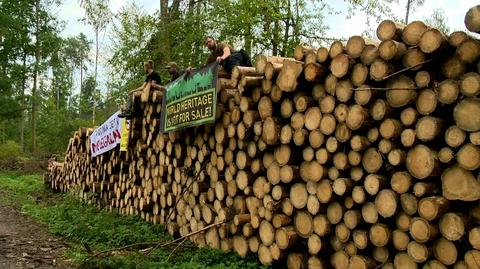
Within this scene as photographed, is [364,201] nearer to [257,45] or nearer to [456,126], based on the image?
[456,126]

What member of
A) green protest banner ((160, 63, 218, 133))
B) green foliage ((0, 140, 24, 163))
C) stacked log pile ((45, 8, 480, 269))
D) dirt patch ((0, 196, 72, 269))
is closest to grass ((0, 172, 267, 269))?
dirt patch ((0, 196, 72, 269))

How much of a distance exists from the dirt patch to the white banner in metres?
2.12

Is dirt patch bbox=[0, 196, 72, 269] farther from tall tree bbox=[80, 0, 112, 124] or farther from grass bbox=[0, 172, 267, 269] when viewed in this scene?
tall tree bbox=[80, 0, 112, 124]

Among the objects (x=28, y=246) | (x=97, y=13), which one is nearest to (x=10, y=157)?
(x=97, y=13)

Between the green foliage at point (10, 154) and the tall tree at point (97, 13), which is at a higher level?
the tall tree at point (97, 13)

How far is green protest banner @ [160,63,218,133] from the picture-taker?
682 centimetres

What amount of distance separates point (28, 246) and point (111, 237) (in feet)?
3.99

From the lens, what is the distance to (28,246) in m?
7.74

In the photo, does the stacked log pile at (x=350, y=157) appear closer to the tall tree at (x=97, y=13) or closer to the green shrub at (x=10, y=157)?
the tall tree at (x=97, y=13)

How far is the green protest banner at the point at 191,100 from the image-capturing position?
682 cm

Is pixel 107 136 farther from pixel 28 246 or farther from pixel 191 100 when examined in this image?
pixel 191 100

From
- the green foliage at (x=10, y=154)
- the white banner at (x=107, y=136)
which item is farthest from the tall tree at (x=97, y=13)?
the green foliage at (x=10, y=154)

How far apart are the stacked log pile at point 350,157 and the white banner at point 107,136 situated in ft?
11.6

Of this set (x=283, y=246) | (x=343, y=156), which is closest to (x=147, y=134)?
(x=283, y=246)
